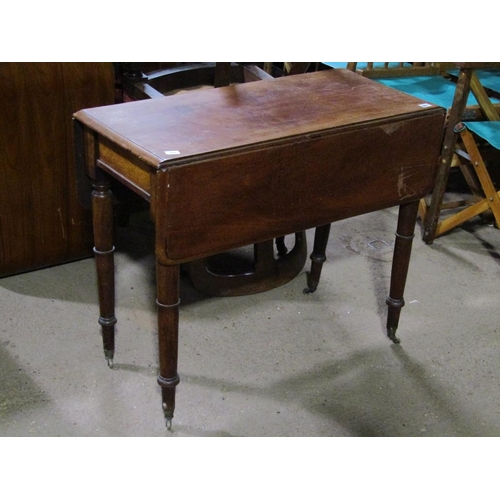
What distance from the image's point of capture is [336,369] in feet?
8.09

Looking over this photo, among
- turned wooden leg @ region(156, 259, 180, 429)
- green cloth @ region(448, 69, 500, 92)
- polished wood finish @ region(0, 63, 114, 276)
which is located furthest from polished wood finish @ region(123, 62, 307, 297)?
green cloth @ region(448, 69, 500, 92)

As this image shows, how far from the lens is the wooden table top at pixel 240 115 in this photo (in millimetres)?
1813

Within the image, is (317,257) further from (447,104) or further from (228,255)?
(447,104)

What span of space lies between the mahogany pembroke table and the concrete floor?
0.18m

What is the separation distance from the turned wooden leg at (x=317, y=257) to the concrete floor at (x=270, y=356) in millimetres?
46

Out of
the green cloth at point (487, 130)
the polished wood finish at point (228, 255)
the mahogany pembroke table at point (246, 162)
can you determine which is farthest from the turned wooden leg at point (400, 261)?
the green cloth at point (487, 130)

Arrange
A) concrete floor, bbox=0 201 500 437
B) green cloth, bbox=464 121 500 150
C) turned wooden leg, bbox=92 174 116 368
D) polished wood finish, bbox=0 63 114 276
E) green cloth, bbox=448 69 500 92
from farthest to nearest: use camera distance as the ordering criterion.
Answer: green cloth, bbox=448 69 500 92 < green cloth, bbox=464 121 500 150 < polished wood finish, bbox=0 63 114 276 < concrete floor, bbox=0 201 500 437 < turned wooden leg, bbox=92 174 116 368

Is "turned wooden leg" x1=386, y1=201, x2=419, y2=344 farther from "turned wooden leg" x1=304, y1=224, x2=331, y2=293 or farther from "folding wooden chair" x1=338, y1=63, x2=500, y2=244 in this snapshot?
"folding wooden chair" x1=338, y1=63, x2=500, y2=244

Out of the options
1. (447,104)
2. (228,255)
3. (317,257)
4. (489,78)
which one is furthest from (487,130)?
(228,255)

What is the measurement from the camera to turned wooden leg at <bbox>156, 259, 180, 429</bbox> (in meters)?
1.89

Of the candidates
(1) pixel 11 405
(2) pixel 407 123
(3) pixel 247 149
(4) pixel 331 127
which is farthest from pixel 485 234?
(1) pixel 11 405

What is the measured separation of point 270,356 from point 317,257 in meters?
0.45

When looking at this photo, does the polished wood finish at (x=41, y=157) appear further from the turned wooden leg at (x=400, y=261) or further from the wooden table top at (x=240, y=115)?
the turned wooden leg at (x=400, y=261)

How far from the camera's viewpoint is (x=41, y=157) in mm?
2654
